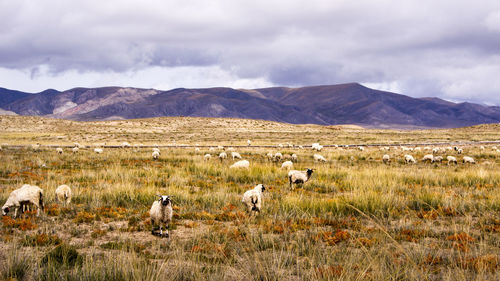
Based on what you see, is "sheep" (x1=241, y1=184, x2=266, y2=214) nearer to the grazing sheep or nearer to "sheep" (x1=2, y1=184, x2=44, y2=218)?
"sheep" (x1=2, y1=184, x2=44, y2=218)

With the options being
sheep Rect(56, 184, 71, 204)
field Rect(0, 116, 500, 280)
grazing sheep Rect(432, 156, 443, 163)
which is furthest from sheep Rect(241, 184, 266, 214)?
grazing sheep Rect(432, 156, 443, 163)

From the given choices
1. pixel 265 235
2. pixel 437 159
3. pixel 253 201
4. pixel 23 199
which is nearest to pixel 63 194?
pixel 23 199

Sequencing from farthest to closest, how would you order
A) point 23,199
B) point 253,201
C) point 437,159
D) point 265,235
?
point 437,159, point 253,201, point 23,199, point 265,235

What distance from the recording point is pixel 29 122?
90.1 m

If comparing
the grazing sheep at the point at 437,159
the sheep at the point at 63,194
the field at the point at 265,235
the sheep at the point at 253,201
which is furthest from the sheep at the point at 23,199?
the grazing sheep at the point at 437,159

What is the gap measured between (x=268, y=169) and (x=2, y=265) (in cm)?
1258

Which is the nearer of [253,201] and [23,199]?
[23,199]

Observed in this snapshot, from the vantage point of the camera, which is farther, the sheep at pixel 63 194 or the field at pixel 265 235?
the sheep at pixel 63 194

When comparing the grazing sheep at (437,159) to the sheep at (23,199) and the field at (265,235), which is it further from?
the sheep at (23,199)

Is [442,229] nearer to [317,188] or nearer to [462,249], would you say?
[462,249]

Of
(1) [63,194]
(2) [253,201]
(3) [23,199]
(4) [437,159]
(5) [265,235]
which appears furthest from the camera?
(4) [437,159]

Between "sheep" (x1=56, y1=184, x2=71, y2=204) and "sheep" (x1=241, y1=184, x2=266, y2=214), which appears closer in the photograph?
"sheep" (x1=241, y1=184, x2=266, y2=214)

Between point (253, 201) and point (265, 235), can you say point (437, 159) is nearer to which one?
point (253, 201)

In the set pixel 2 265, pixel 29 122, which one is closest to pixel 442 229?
pixel 2 265
